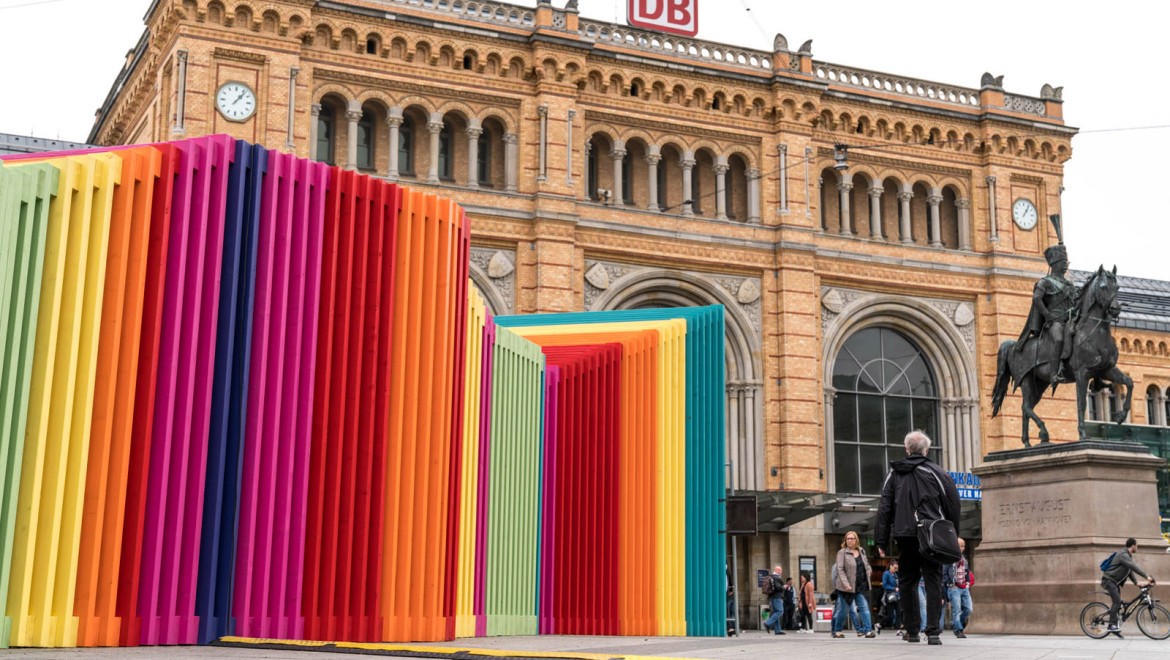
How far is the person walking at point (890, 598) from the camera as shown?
25583 mm

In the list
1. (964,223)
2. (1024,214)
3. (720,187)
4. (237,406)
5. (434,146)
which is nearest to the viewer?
(237,406)

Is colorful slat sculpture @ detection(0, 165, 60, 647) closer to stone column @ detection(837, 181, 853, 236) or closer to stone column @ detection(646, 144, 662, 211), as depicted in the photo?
stone column @ detection(646, 144, 662, 211)

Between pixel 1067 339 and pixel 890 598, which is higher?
pixel 1067 339

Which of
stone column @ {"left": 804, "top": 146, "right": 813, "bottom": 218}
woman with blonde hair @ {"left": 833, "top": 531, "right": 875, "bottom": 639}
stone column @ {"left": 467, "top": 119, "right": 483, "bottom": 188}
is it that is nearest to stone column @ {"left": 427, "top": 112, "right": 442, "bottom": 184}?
stone column @ {"left": 467, "top": 119, "right": 483, "bottom": 188}

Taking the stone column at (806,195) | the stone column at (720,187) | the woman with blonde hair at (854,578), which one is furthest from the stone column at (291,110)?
the woman with blonde hair at (854,578)

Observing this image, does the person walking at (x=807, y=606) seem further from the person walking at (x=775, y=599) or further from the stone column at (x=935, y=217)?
the stone column at (x=935, y=217)

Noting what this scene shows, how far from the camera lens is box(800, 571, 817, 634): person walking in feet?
92.4

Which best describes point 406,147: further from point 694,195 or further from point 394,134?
point 694,195

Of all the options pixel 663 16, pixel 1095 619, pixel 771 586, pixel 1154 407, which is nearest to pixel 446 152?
pixel 663 16

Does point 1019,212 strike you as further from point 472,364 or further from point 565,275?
point 472,364

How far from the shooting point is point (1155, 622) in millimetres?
17125

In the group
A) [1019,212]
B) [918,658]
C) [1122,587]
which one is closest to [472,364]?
[918,658]

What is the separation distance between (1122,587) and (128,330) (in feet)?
48.3

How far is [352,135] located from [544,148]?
4.82 meters
